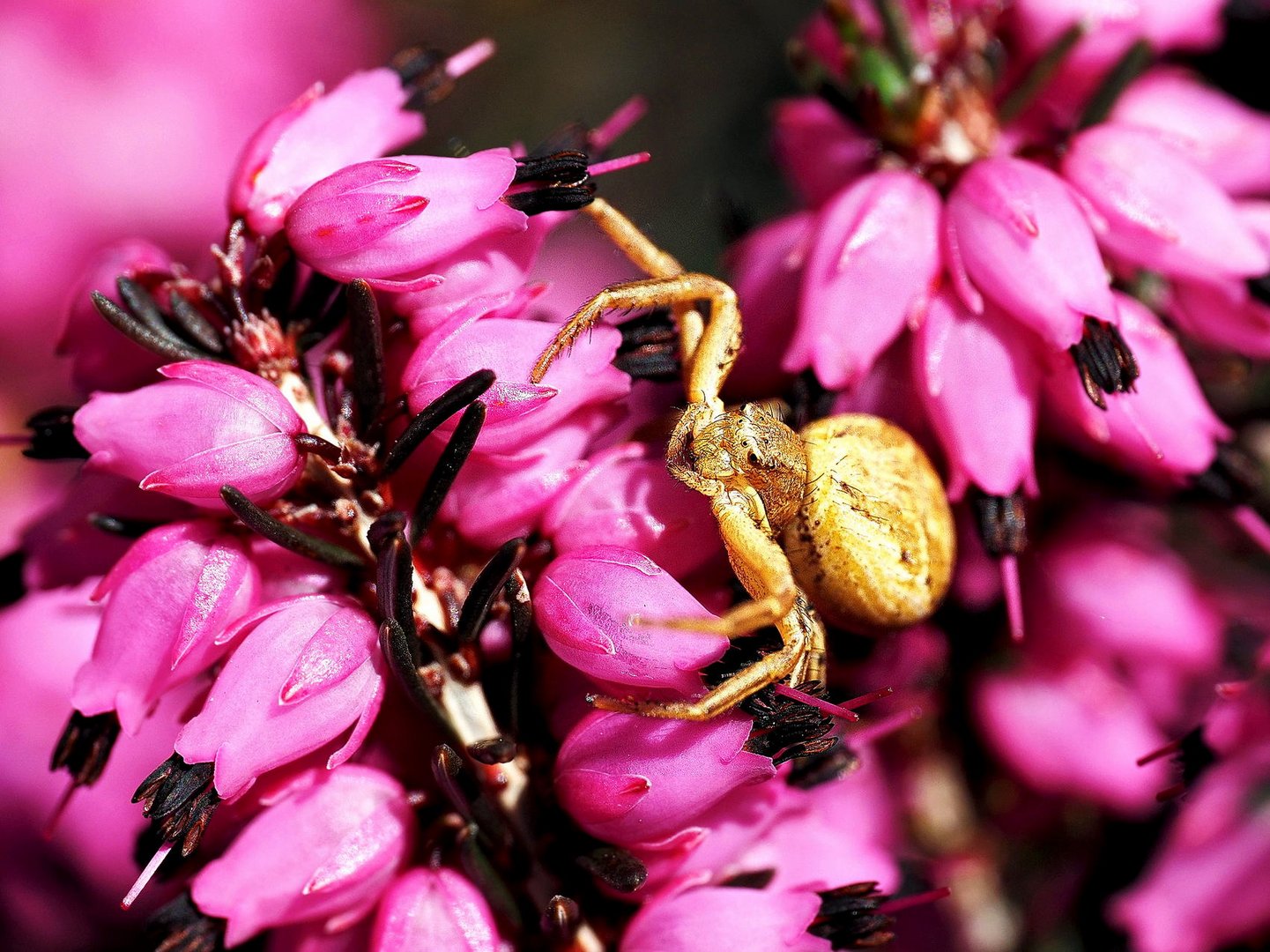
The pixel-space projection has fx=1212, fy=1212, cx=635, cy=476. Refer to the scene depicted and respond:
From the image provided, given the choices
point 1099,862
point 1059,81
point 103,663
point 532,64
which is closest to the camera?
point 103,663

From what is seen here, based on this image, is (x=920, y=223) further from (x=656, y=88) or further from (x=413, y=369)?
(x=656, y=88)

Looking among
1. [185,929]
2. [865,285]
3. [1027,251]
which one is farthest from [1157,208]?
[185,929]

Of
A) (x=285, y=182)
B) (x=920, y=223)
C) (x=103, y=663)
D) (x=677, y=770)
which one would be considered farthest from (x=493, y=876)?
(x=920, y=223)

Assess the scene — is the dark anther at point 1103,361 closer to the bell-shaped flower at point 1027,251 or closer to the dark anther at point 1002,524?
the bell-shaped flower at point 1027,251

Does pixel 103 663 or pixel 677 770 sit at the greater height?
pixel 103 663

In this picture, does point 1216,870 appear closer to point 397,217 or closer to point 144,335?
point 397,217

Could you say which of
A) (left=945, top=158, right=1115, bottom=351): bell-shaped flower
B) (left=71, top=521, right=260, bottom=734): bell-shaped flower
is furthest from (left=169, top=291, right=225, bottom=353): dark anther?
(left=945, top=158, right=1115, bottom=351): bell-shaped flower

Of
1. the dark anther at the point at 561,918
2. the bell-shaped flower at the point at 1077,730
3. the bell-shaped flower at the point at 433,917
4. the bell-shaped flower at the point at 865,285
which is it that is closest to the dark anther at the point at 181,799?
the bell-shaped flower at the point at 433,917
